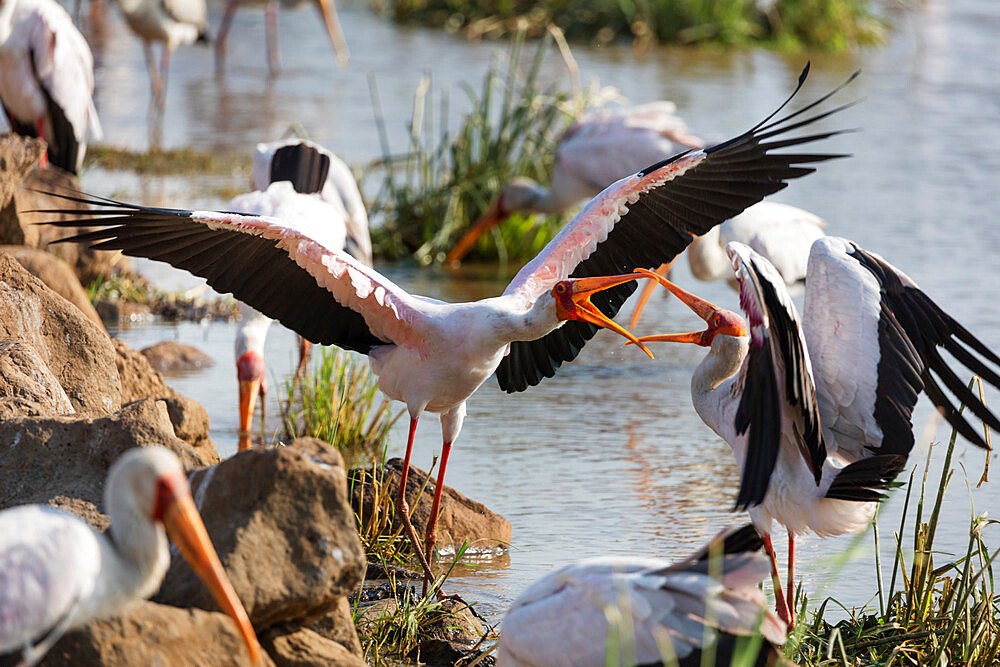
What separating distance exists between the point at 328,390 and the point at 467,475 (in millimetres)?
695

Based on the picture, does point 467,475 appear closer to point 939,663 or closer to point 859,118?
point 939,663

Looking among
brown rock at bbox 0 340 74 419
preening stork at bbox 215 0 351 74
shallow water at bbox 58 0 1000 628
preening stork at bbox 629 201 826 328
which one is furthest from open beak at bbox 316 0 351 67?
brown rock at bbox 0 340 74 419

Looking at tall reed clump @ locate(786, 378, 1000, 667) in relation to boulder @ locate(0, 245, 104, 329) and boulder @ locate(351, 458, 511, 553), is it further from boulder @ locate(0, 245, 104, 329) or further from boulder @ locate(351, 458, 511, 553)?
boulder @ locate(0, 245, 104, 329)

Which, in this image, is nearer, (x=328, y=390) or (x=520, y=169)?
(x=328, y=390)

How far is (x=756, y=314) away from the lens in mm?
3523

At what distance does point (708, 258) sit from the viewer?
7.54m

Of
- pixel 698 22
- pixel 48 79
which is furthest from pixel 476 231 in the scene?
pixel 698 22

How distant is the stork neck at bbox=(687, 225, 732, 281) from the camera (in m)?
7.44

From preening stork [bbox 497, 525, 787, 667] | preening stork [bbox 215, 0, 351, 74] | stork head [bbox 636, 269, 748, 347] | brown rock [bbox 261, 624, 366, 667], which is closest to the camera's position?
preening stork [bbox 497, 525, 787, 667]

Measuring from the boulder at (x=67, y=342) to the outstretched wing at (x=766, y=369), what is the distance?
2284mm

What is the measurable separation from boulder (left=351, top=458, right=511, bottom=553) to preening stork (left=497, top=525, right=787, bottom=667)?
1.53 metres

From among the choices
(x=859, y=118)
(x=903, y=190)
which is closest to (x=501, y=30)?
(x=859, y=118)

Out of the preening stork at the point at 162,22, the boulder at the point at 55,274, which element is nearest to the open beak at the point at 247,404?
the boulder at the point at 55,274

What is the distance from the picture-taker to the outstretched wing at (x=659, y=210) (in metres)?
4.54
